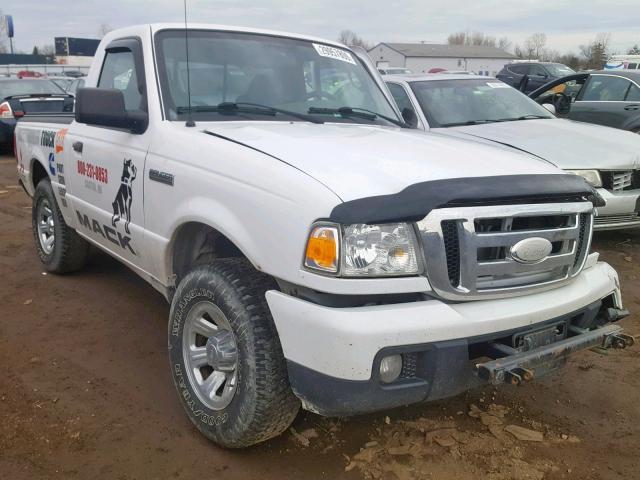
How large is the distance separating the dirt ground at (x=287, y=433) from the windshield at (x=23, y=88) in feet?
38.2

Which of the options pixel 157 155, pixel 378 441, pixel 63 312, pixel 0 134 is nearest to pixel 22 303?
pixel 63 312

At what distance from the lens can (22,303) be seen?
470 centimetres

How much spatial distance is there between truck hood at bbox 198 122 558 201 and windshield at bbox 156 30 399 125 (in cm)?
23

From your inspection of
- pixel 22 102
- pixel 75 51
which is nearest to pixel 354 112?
pixel 22 102

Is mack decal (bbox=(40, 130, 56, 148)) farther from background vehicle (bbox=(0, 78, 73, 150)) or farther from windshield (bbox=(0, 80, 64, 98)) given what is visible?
windshield (bbox=(0, 80, 64, 98))

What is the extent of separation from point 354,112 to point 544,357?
205 centimetres

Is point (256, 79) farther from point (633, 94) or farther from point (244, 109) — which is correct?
point (633, 94)

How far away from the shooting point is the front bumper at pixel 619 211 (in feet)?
18.9

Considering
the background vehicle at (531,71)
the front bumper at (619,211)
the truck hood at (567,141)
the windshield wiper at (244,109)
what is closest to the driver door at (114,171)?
the windshield wiper at (244,109)

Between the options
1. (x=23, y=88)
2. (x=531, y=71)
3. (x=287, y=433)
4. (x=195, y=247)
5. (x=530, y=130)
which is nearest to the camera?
(x=287, y=433)

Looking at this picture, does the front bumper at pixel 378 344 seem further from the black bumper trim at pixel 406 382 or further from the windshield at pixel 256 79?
the windshield at pixel 256 79

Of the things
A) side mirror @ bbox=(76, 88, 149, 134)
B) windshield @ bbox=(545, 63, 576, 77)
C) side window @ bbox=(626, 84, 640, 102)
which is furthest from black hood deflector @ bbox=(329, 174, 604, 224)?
windshield @ bbox=(545, 63, 576, 77)

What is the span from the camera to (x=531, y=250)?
246 cm

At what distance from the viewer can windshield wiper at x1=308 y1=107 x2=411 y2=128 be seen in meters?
3.77
